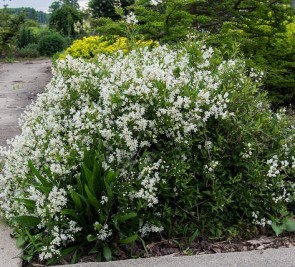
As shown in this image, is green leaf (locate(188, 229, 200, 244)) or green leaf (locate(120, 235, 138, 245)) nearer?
green leaf (locate(120, 235, 138, 245))

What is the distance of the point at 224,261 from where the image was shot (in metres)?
2.62

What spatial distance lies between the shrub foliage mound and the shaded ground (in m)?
2.49

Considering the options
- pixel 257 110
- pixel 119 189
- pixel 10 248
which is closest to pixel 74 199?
pixel 119 189

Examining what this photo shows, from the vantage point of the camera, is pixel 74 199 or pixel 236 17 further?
pixel 236 17

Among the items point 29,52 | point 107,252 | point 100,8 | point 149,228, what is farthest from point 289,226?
point 29,52

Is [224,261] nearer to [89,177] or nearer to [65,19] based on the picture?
[89,177]

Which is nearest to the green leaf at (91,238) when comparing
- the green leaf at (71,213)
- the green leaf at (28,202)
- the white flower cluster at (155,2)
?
the green leaf at (71,213)

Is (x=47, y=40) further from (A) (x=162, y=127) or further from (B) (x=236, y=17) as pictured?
(A) (x=162, y=127)

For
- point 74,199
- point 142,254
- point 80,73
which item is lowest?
point 142,254

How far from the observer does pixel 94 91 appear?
3.49m

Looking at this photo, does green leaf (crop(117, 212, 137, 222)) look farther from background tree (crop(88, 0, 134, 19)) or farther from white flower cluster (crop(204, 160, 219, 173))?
background tree (crop(88, 0, 134, 19))

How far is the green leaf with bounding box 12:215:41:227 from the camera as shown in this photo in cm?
289

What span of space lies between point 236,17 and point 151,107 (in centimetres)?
349

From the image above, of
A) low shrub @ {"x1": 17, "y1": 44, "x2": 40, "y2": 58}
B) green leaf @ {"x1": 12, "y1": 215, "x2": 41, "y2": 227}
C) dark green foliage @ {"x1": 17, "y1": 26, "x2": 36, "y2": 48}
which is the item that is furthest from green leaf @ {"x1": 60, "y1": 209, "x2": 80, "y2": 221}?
dark green foliage @ {"x1": 17, "y1": 26, "x2": 36, "y2": 48}
